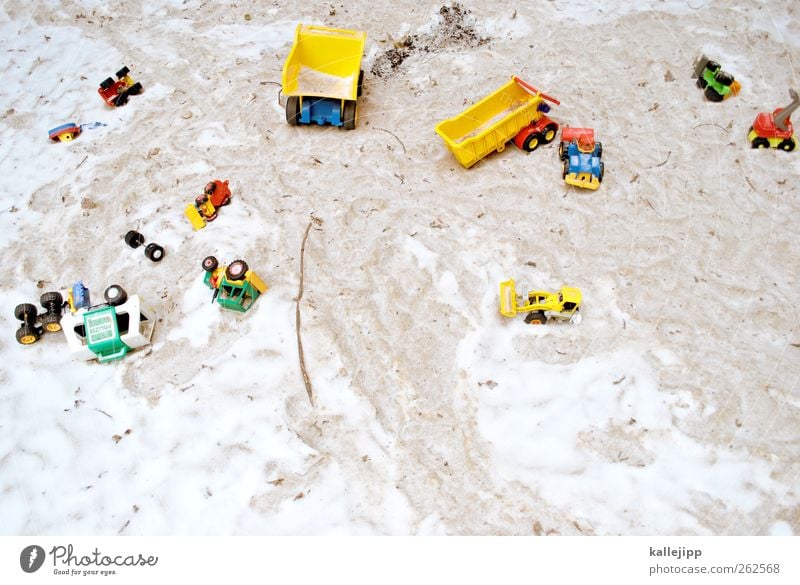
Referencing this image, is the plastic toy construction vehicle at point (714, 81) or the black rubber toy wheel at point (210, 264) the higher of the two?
the plastic toy construction vehicle at point (714, 81)

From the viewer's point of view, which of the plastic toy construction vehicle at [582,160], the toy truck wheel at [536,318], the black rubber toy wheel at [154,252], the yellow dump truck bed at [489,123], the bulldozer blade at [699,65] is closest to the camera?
the toy truck wheel at [536,318]

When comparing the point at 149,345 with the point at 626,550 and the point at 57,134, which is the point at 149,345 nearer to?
the point at 57,134

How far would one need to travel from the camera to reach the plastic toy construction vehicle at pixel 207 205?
4930mm

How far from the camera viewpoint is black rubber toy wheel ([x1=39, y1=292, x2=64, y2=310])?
4430 mm

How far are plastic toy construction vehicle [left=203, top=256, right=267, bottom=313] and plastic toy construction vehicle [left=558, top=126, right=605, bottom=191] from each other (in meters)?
2.82

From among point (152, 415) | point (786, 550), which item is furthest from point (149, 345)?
point (786, 550)

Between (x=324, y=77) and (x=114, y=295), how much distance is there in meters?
3.07

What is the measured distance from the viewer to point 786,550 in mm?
3277

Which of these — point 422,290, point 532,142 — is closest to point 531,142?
point 532,142

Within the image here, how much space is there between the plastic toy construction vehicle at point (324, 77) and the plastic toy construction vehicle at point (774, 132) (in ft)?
12.3

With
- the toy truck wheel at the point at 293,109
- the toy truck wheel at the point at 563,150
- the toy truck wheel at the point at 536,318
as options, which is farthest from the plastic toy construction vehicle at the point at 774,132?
the toy truck wheel at the point at 293,109

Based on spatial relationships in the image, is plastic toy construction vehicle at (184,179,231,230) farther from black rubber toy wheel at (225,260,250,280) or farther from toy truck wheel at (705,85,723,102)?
toy truck wheel at (705,85,723,102)

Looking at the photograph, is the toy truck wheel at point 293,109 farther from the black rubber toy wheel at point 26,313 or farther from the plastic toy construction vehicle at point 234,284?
the black rubber toy wheel at point 26,313

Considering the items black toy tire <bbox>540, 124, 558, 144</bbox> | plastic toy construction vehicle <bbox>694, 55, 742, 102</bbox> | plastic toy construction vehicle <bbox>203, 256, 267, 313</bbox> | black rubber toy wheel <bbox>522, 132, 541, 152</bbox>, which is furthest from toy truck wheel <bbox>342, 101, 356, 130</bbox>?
plastic toy construction vehicle <bbox>694, 55, 742, 102</bbox>
